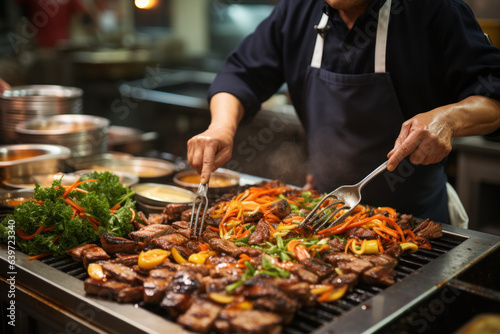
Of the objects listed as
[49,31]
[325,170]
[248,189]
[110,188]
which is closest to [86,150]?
[110,188]

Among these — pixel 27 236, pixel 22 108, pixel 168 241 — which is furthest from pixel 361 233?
pixel 22 108

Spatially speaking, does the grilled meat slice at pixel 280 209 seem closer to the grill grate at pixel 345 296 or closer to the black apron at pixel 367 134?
the grill grate at pixel 345 296

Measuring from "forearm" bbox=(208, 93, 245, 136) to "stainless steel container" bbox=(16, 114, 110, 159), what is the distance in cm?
105

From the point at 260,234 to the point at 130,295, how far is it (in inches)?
25.8

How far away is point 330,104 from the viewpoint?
2.94m

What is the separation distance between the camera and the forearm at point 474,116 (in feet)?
7.39

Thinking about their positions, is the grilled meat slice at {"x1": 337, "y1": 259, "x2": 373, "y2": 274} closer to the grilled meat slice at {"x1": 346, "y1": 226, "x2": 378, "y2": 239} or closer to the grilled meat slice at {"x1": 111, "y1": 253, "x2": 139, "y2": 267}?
the grilled meat slice at {"x1": 346, "y1": 226, "x2": 378, "y2": 239}

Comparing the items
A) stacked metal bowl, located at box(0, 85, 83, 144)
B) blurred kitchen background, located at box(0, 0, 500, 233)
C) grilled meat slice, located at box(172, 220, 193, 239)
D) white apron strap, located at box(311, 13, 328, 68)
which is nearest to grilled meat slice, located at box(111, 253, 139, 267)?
grilled meat slice, located at box(172, 220, 193, 239)

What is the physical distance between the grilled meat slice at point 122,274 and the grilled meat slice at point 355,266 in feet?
2.46

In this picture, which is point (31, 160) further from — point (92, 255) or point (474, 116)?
point (474, 116)

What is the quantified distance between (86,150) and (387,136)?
2.06 metres

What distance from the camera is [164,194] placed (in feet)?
9.56

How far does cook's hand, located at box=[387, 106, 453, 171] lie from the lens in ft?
6.95

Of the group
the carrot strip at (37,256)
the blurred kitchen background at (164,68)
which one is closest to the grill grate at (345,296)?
the carrot strip at (37,256)
